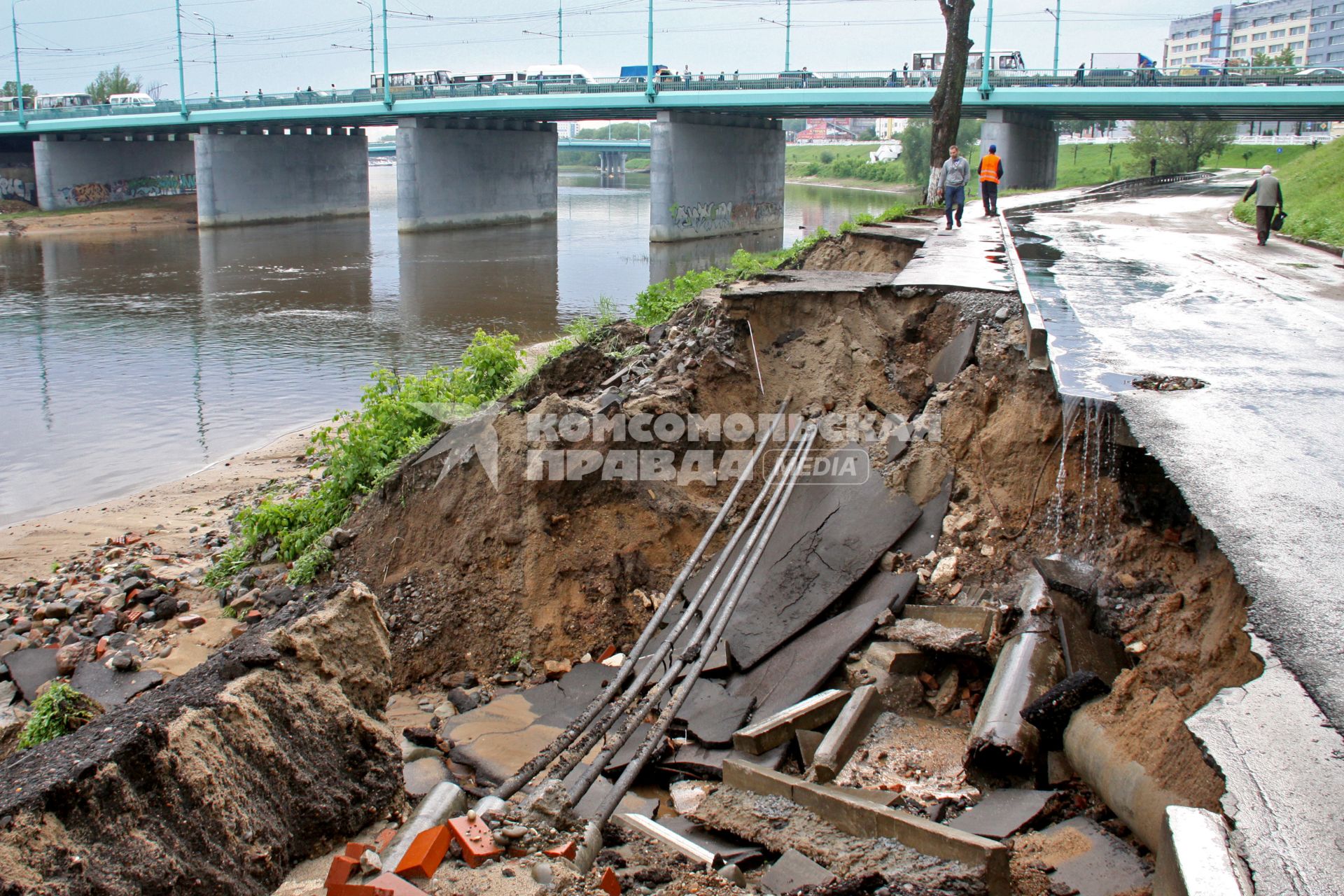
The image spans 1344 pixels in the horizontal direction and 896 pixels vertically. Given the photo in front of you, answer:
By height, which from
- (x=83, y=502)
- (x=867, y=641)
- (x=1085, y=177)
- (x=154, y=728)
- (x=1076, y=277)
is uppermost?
(x=1085, y=177)

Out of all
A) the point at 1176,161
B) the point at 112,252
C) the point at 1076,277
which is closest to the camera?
the point at 1076,277

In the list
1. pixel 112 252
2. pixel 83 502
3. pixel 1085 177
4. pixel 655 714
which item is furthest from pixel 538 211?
pixel 655 714

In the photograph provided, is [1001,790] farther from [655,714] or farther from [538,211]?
[538,211]

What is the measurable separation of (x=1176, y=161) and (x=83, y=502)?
54662 mm

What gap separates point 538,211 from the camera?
6050 cm

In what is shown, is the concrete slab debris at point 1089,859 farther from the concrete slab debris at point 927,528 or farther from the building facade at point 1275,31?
the building facade at point 1275,31

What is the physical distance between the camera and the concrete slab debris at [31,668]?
25.2 feet

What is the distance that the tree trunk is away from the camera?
2250 cm

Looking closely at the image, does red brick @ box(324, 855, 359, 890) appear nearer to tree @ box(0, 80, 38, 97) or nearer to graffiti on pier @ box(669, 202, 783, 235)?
graffiti on pier @ box(669, 202, 783, 235)

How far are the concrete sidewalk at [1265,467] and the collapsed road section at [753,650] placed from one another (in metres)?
0.23

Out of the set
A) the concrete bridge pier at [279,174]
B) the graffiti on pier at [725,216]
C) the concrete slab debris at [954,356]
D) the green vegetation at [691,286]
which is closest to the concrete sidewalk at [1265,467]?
the concrete slab debris at [954,356]

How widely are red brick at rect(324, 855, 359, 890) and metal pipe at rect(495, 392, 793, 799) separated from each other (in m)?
1.31

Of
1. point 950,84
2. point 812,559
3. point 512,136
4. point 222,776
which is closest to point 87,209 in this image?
point 512,136

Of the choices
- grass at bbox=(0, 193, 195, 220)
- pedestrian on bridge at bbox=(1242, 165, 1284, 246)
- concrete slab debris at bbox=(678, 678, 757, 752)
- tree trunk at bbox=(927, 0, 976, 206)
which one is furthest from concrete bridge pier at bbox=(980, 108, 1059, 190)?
grass at bbox=(0, 193, 195, 220)
